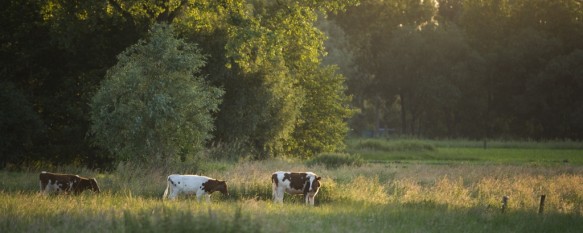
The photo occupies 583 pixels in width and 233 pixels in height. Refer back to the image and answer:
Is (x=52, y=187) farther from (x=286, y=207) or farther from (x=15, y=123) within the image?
(x=15, y=123)

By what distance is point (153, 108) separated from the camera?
32938 millimetres

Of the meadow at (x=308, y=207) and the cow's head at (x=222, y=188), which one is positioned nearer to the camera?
the meadow at (x=308, y=207)

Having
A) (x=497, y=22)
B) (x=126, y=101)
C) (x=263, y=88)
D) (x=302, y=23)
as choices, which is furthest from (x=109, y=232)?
(x=497, y=22)

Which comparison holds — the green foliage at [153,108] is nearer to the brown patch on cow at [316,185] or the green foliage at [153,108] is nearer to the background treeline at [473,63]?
the brown patch on cow at [316,185]

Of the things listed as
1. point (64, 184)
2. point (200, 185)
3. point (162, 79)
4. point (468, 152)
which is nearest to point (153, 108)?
point (162, 79)

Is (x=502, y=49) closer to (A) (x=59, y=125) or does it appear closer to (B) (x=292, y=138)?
(B) (x=292, y=138)

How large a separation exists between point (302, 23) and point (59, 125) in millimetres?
13715

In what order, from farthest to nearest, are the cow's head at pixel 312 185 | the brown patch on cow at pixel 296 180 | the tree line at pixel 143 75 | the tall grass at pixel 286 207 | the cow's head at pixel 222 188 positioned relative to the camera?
the tree line at pixel 143 75
the brown patch on cow at pixel 296 180
the cow's head at pixel 312 185
the cow's head at pixel 222 188
the tall grass at pixel 286 207

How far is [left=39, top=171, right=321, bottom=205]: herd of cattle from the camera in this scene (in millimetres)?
25219

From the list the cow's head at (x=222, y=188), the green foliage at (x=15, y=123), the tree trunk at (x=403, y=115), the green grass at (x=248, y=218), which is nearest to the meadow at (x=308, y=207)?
the green grass at (x=248, y=218)

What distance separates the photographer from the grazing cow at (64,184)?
26203mm

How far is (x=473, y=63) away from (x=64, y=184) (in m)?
72.6

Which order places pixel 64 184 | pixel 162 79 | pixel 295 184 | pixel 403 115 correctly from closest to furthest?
pixel 295 184 < pixel 64 184 < pixel 162 79 < pixel 403 115

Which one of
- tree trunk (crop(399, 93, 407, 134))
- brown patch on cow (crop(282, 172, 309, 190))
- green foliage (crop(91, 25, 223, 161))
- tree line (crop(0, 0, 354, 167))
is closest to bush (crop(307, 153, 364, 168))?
tree line (crop(0, 0, 354, 167))
